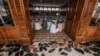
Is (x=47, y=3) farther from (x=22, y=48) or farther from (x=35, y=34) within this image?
(x=22, y=48)

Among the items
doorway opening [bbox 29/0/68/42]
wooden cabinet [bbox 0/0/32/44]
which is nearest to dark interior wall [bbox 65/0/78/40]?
doorway opening [bbox 29/0/68/42]

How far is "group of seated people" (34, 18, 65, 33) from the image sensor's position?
218cm

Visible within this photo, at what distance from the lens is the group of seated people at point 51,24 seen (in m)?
2.18

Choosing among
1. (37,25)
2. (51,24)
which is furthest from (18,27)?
(51,24)

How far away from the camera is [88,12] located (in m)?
1.54

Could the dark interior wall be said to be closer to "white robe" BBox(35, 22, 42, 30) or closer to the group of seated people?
the group of seated people

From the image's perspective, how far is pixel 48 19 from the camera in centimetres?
221

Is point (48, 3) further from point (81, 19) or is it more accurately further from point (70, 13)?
point (81, 19)

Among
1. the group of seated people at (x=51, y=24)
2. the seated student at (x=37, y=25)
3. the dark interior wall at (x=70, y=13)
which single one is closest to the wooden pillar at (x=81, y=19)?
the dark interior wall at (x=70, y=13)

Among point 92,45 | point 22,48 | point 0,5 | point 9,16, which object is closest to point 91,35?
point 92,45

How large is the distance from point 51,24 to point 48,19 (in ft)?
0.43

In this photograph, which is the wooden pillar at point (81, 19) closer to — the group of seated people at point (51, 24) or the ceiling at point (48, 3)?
the group of seated people at point (51, 24)

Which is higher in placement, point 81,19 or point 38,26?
point 81,19

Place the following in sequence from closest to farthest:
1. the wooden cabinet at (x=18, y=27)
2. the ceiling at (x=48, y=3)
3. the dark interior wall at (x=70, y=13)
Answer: the wooden cabinet at (x=18, y=27), the dark interior wall at (x=70, y=13), the ceiling at (x=48, y=3)
